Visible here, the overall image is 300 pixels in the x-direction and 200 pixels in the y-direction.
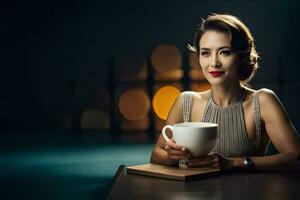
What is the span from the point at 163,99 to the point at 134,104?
0.33 m

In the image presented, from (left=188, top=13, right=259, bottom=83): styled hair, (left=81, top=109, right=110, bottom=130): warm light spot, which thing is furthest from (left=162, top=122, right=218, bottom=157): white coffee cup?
(left=81, top=109, right=110, bottom=130): warm light spot

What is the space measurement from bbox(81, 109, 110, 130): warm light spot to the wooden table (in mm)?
4959

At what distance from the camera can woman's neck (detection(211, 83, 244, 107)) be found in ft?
5.41

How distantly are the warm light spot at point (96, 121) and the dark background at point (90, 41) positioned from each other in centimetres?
30

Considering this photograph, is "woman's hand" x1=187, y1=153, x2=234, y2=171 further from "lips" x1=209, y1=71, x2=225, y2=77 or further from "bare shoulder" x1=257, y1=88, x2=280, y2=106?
"bare shoulder" x1=257, y1=88, x2=280, y2=106

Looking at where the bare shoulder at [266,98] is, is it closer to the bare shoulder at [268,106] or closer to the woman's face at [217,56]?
the bare shoulder at [268,106]

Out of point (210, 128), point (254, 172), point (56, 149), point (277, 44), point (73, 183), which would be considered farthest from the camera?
point (277, 44)

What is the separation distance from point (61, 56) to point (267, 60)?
2.36 meters

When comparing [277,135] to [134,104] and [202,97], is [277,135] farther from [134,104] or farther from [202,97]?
[134,104]

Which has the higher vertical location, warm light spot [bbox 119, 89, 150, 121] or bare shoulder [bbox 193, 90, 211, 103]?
bare shoulder [bbox 193, 90, 211, 103]

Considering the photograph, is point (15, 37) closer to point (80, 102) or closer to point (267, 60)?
point (80, 102)

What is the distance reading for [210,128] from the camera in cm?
123

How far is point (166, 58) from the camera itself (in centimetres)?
621

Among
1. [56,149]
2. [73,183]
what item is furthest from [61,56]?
[73,183]
